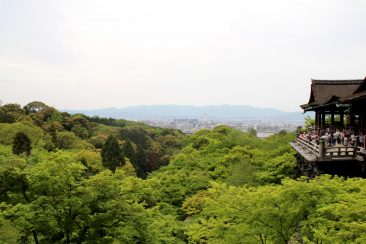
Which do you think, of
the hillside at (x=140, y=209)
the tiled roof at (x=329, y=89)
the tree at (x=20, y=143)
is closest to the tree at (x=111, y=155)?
the tree at (x=20, y=143)

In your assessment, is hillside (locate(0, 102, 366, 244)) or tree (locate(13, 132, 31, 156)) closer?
hillside (locate(0, 102, 366, 244))

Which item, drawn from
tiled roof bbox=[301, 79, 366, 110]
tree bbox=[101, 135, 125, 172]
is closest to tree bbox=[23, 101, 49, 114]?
tree bbox=[101, 135, 125, 172]

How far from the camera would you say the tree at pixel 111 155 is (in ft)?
164

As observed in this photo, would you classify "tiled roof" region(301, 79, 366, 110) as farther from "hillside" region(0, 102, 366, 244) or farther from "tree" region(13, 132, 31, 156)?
"tree" region(13, 132, 31, 156)

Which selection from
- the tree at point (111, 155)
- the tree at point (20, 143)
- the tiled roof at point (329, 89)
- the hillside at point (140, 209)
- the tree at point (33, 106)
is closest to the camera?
the hillside at point (140, 209)

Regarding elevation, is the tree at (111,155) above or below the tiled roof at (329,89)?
below

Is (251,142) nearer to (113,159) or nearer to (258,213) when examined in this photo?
(113,159)

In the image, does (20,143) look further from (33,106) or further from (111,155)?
(33,106)

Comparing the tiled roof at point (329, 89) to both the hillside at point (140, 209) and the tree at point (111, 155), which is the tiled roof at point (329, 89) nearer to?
the hillside at point (140, 209)

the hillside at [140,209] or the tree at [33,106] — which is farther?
the tree at [33,106]

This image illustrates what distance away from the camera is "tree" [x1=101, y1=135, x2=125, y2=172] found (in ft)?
164

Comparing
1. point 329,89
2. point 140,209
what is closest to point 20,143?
point 140,209

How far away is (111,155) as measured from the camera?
50469mm

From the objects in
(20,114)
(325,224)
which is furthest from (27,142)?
(325,224)
